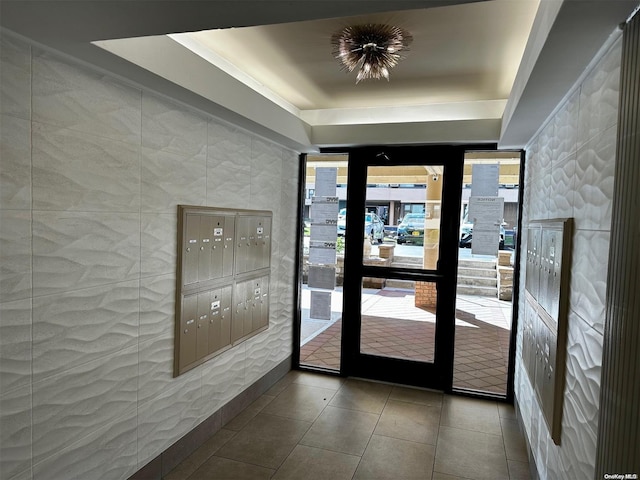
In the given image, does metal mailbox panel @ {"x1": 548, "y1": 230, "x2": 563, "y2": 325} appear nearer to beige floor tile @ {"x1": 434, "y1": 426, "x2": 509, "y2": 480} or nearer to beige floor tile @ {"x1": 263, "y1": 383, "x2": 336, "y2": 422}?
beige floor tile @ {"x1": 434, "y1": 426, "x2": 509, "y2": 480}

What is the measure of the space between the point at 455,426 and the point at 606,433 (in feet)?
6.60

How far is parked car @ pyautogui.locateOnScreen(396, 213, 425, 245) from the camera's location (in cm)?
383

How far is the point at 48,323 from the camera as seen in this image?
5.72ft

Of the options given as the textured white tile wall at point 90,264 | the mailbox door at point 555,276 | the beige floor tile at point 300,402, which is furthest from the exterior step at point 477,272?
the textured white tile wall at point 90,264

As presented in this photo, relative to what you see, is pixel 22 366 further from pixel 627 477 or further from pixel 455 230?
pixel 455 230

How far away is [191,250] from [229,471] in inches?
52.9

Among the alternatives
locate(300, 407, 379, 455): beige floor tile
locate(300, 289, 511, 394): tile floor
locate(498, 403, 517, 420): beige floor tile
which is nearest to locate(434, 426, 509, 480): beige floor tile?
locate(498, 403, 517, 420): beige floor tile

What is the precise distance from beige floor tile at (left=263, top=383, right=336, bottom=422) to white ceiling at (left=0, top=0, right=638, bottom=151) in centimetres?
216

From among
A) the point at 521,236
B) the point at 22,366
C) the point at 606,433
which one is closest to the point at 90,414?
the point at 22,366

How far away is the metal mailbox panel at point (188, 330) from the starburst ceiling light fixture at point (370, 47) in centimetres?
173

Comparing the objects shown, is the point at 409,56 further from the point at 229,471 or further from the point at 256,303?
the point at 229,471

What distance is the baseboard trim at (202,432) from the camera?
2.38 metres

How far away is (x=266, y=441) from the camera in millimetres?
2887

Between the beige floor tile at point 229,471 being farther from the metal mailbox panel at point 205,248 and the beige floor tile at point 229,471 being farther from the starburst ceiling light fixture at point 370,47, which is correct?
the starburst ceiling light fixture at point 370,47
